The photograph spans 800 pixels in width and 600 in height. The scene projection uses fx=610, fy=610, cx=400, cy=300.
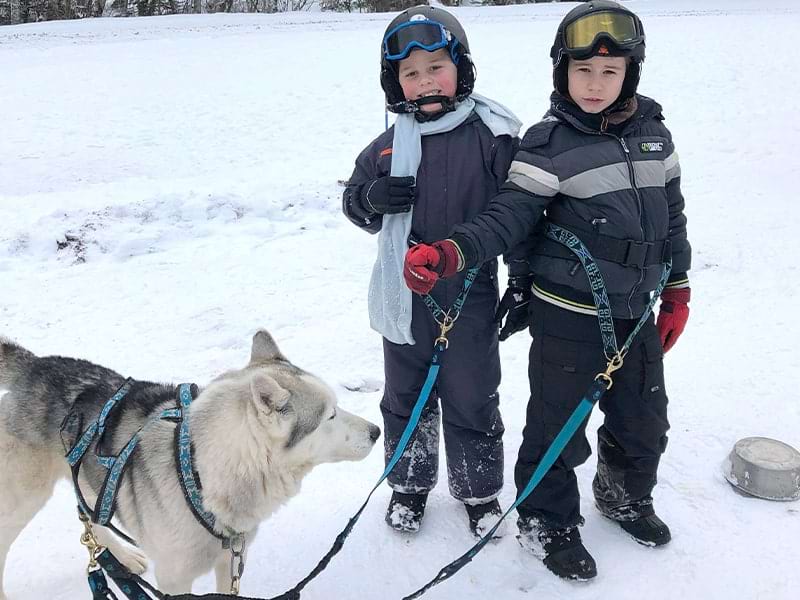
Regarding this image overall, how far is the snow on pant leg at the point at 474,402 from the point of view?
2.82m

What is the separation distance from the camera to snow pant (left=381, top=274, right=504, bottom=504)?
2.82 metres

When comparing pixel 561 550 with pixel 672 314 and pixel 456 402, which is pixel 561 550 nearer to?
pixel 456 402

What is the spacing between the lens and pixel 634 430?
2748 millimetres

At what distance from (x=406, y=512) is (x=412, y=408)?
0.54 m

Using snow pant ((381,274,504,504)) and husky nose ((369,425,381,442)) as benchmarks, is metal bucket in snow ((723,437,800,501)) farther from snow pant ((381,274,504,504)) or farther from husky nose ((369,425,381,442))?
husky nose ((369,425,381,442))

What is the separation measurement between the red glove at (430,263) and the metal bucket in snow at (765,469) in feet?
6.61

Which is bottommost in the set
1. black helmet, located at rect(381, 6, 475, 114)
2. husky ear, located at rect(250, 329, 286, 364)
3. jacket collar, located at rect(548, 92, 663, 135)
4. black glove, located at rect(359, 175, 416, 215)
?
husky ear, located at rect(250, 329, 286, 364)

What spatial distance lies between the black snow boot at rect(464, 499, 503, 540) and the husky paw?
1.66 metres

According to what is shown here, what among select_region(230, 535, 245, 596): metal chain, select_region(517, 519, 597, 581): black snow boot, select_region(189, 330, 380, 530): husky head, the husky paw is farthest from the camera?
the husky paw

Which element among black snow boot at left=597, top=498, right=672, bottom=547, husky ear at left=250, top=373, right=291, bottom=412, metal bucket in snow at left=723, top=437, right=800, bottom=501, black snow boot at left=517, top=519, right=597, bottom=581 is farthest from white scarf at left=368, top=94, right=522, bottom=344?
metal bucket in snow at left=723, top=437, right=800, bottom=501

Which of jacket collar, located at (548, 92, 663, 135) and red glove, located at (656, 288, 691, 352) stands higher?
jacket collar, located at (548, 92, 663, 135)

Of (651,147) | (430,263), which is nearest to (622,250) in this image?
(651,147)

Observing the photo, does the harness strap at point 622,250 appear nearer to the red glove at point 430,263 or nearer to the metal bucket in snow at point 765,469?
the red glove at point 430,263

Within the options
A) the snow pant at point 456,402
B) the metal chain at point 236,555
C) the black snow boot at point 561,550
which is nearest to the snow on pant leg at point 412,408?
the snow pant at point 456,402
